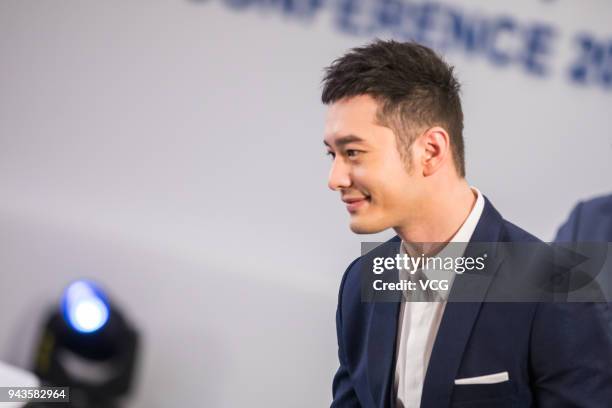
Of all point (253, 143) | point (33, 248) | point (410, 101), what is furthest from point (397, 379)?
point (33, 248)

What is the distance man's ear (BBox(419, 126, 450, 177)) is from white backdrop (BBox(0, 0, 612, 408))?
2.36 feet

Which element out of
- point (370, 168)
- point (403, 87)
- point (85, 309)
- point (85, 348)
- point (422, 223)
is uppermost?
point (403, 87)

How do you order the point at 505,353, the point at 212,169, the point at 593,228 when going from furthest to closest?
the point at 212,169 → the point at 593,228 → the point at 505,353

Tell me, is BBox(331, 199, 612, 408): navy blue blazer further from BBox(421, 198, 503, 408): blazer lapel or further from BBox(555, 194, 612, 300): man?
BBox(555, 194, 612, 300): man

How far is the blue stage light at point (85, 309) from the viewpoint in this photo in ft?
6.86

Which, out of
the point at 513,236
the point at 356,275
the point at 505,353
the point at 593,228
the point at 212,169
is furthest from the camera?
the point at 212,169

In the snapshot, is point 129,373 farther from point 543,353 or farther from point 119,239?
point 543,353

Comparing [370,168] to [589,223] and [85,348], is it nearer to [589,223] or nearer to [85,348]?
[589,223]

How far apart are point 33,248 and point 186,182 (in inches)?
21.1

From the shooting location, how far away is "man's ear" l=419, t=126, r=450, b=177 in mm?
1424

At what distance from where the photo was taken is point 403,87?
1428 millimetres

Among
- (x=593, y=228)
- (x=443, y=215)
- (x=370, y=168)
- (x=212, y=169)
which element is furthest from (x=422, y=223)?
(x=212, y=169)

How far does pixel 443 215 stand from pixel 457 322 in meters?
0.20

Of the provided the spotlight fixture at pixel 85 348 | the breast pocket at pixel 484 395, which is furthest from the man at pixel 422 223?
the spotlight fixture at pixel 85 348
